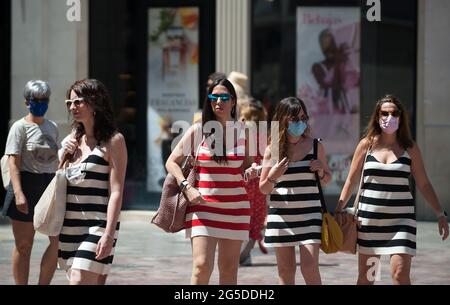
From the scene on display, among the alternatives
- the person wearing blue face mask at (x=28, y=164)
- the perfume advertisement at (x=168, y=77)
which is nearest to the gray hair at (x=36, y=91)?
the person wearing blue face mask at (x=28, y=164)

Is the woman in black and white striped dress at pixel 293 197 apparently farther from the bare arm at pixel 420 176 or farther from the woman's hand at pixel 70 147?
the woman's hand at pixel 70 147

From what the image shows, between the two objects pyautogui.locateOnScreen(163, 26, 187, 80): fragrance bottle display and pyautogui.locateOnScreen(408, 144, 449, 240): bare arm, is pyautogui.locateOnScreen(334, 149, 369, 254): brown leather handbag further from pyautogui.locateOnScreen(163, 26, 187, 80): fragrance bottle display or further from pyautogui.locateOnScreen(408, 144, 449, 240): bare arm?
pyautogui.locateOnScreen(163, 26, 187, 80): fragrance bottle display

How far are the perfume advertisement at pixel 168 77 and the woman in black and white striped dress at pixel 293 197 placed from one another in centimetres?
842

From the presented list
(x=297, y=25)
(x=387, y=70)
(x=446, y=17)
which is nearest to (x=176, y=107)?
(x=297, y=25)

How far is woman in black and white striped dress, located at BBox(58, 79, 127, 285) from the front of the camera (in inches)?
265

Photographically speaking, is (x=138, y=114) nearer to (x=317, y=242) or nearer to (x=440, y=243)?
(x=440, y=243)

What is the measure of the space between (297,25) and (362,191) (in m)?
8.28

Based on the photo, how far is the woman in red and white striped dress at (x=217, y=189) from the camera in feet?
24.6

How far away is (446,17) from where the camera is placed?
15328 mm

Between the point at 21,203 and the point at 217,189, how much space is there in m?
1.76

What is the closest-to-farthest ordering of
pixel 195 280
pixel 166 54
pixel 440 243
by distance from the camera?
pixel 195 280 < pixel 440 243 < pixel 166 54

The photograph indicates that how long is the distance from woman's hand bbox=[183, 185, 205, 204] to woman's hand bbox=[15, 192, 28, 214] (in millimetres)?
1563

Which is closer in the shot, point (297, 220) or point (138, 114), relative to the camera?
point (297, 220)

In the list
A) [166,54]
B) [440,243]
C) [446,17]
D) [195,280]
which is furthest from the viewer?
[166,54]
